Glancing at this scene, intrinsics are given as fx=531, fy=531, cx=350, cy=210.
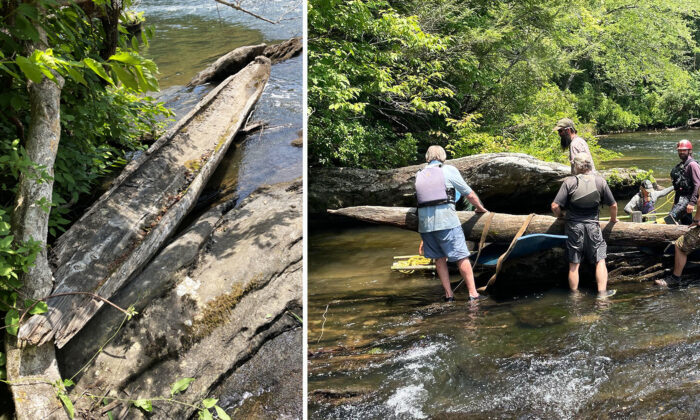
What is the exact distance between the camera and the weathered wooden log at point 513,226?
20.4 ft

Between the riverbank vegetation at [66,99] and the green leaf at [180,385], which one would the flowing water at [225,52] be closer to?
the riverbank vegetation at [66,99]

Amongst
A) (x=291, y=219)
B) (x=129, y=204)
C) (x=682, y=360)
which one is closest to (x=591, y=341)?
(x=682, y=360)

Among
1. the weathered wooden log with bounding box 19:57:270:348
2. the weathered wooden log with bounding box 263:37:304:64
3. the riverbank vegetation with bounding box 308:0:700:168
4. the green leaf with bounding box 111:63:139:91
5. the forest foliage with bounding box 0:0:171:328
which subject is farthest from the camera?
the weathered wooden log with bounding box 263:37:304:64

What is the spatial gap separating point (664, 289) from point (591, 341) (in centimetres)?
233

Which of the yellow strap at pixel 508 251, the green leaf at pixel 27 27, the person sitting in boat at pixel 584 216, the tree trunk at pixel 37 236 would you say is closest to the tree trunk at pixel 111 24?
the tree trunk at pixel 37 236

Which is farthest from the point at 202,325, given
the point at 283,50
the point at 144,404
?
the point at 283,50

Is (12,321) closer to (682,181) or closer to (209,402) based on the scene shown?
(209,402)

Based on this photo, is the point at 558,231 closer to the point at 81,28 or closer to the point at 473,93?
the point at 81,28

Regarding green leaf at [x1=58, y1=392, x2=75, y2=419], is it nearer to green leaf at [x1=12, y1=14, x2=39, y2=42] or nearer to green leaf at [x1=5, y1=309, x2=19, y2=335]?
green leaf at [x1=5, y1=309, x2=19, y2=335]

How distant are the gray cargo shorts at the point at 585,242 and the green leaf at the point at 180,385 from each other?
439 cm

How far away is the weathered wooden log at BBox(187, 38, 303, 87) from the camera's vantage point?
10727 millimetres

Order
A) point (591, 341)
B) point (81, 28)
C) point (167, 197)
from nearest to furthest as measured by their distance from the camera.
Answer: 1. point (591, 341)
2. point (81, 28)
3. point (167, 197)

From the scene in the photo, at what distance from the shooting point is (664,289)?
616 cm

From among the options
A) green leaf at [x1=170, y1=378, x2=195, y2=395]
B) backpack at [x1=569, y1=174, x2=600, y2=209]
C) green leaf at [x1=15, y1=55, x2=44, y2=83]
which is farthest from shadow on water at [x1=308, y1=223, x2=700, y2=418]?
green leaf at [x1=15, y1=55, x2=44, y2=83]
